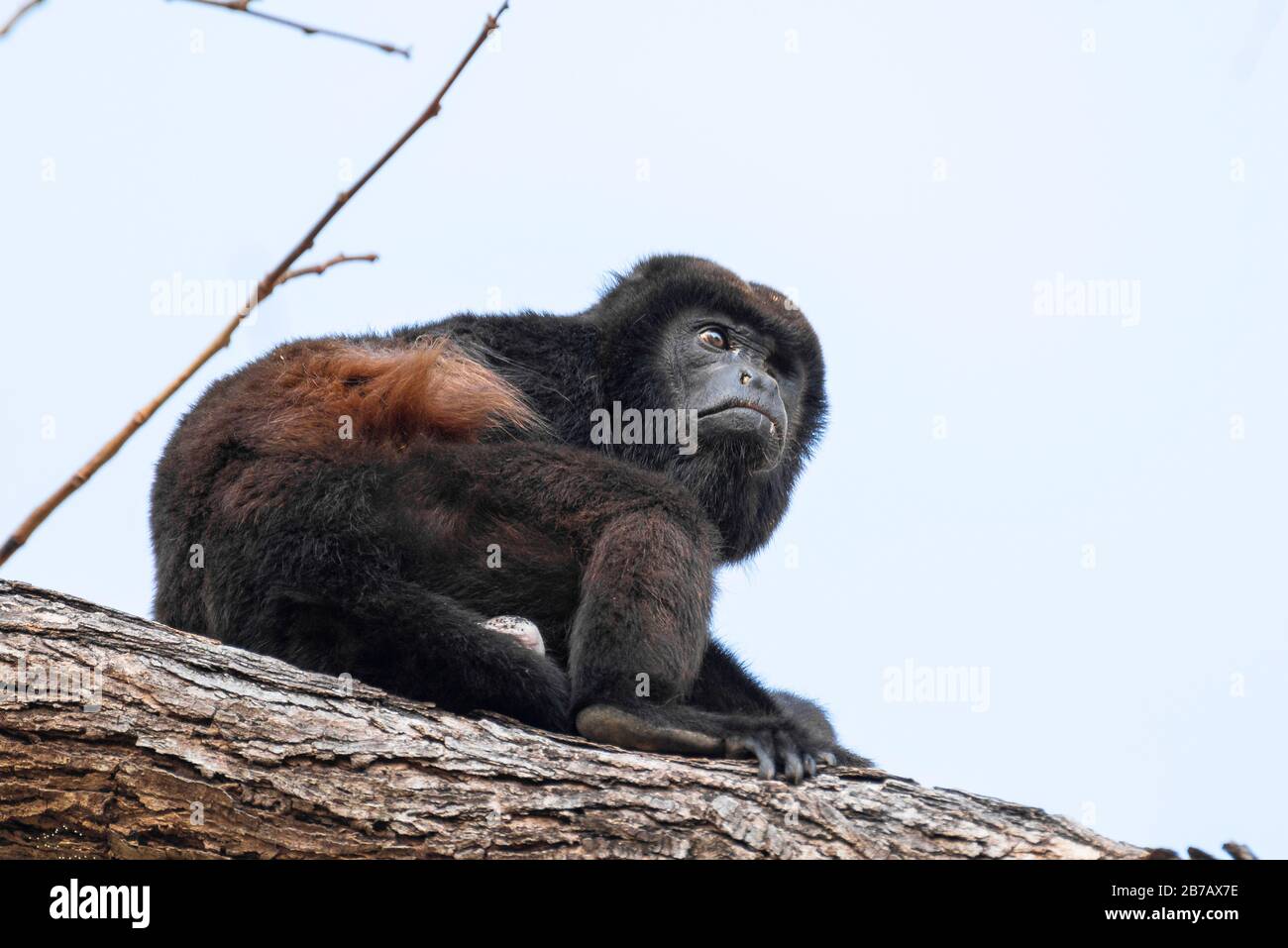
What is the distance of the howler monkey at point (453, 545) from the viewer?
4973mm

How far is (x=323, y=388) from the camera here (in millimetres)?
5742

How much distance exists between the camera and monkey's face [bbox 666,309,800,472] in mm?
7113

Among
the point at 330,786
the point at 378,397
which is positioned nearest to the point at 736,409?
the point at 378,397

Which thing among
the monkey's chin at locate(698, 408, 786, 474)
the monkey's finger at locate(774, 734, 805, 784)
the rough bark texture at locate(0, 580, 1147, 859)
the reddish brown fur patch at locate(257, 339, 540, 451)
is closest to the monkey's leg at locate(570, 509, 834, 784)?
the monkey's finger at locate(774, 734, 805, 784)

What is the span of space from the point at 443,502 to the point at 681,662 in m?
1.30

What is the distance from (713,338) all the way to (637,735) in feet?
11.1

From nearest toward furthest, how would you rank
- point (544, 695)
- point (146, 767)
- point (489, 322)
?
point (146, 767), point (544, 695), point (489, 322)

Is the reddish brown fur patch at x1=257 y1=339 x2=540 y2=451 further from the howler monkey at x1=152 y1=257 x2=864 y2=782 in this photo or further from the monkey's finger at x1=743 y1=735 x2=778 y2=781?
the monkey's finger at x1=743 y1=735 x2=778 y2=781

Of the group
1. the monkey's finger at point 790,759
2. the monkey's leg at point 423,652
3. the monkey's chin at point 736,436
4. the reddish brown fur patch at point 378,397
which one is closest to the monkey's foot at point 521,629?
the monkey's leg at point 423,652

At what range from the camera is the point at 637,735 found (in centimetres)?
473

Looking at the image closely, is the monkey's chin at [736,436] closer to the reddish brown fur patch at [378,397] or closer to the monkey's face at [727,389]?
the monkey's face at [727,389]

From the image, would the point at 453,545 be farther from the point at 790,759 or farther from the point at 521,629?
the point at 790,759
